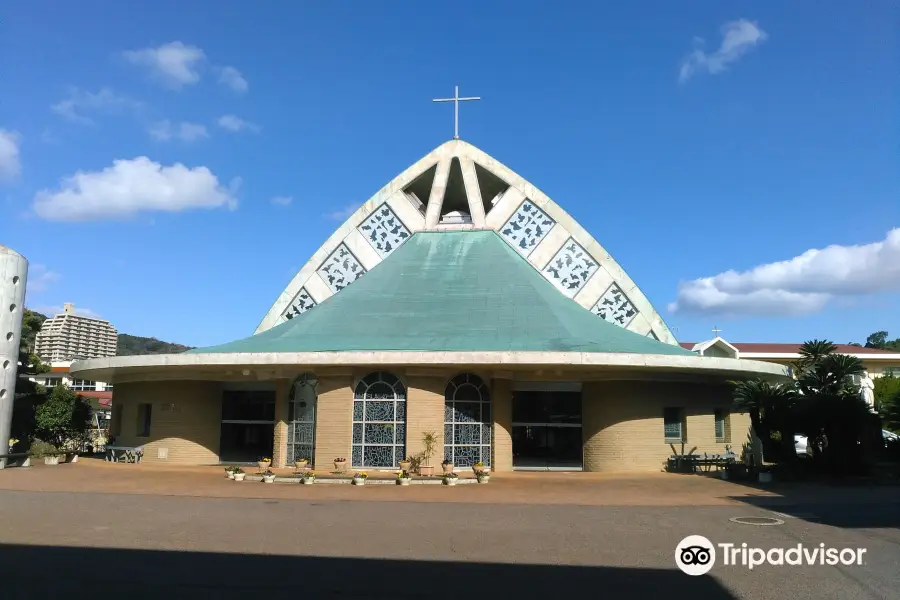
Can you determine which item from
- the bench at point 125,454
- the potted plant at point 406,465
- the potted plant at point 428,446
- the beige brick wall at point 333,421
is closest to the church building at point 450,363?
the beige brick wall at point 333,421

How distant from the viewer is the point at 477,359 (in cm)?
1978

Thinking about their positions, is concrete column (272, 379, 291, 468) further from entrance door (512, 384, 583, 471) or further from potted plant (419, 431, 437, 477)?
entrance door (512, 384, 583, 471)

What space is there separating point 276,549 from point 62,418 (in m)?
21.2

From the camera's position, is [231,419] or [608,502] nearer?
[608,502]

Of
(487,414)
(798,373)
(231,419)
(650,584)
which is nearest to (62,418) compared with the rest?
(231,419)

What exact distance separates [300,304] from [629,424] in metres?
13.9

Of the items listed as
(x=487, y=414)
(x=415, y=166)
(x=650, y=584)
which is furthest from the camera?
(x=415, y=166)

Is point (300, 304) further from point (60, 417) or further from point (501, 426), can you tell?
point (501, 426)

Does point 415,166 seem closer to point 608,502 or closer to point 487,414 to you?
point 487,414

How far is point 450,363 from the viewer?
65.6 feet

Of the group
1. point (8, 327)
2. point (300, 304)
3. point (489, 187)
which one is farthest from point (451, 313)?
point (8, 327)

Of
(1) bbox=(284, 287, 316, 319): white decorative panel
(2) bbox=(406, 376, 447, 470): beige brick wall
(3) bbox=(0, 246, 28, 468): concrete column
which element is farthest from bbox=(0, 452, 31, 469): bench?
(2) bbox=(406, 376, 447, 470): beige brick wall

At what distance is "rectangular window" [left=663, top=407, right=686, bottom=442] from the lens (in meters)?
23.5

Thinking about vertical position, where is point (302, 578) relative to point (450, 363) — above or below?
below
